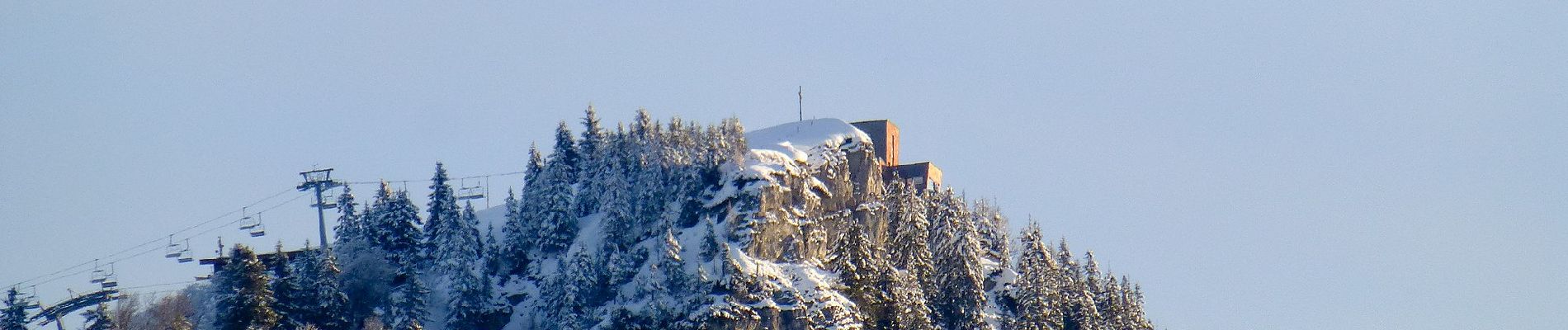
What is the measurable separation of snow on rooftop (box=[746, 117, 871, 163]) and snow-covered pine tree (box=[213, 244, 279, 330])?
78.8 feet

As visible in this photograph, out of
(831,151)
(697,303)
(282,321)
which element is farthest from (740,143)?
(282,321)

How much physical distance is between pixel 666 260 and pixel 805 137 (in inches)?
665

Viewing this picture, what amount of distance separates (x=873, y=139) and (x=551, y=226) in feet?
67.9

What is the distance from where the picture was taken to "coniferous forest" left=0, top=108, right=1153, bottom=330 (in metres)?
93.9

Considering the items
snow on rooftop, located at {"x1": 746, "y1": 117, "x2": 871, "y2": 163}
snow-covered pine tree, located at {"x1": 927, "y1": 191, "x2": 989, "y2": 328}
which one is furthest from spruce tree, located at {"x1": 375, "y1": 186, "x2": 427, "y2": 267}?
snow-covered pine tree, located at {"x1": 927, "y1": 191, "x2": 989, "y2": 328}

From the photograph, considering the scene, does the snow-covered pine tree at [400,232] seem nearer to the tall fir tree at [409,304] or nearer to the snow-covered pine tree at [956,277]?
the tall fir tree at [409,304]

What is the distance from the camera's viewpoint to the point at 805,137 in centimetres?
10875

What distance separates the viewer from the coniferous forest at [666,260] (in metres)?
93.9

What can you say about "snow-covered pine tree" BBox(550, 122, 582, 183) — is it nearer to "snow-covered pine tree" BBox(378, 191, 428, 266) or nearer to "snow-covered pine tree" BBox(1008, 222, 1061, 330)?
"snow-covered pine tree" BBox(378, 191, 428, 266)

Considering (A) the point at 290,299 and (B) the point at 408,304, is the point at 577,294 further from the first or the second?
(A) the point at 290,299

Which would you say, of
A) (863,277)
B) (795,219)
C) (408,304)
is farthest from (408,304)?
(863,277)

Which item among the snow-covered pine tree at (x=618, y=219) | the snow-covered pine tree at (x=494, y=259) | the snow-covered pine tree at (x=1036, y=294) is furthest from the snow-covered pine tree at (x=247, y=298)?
the snow-covered pine tree at (x=1036, y=294)

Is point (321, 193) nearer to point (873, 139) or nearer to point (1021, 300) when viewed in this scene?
point (873, 139)

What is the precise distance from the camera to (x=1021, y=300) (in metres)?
102
